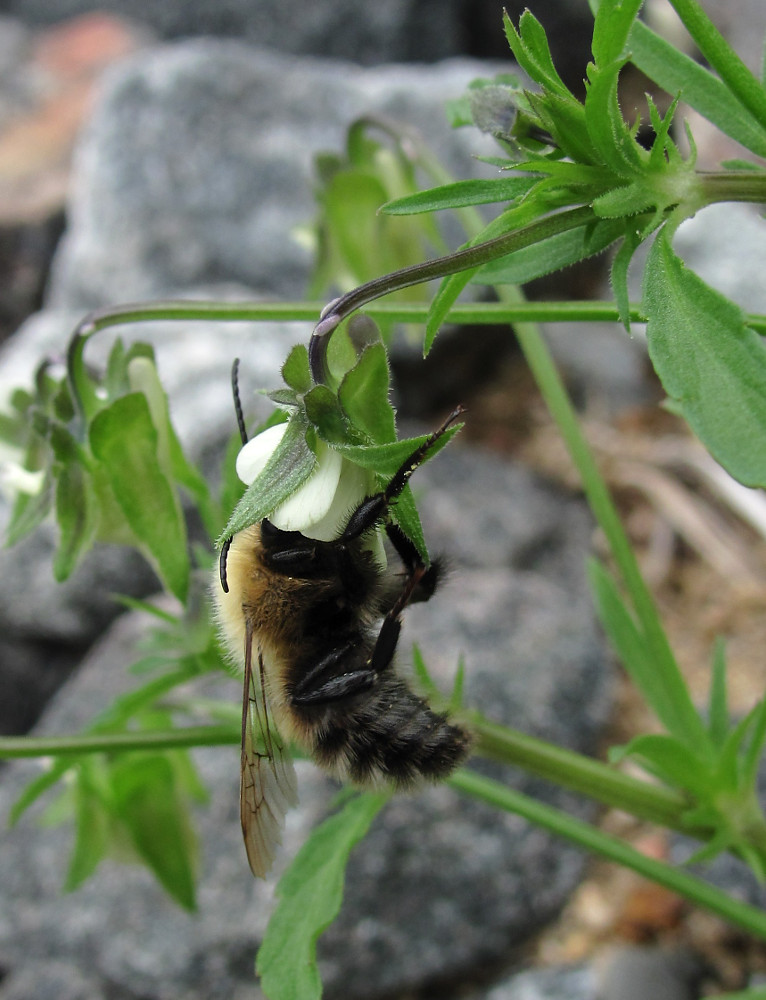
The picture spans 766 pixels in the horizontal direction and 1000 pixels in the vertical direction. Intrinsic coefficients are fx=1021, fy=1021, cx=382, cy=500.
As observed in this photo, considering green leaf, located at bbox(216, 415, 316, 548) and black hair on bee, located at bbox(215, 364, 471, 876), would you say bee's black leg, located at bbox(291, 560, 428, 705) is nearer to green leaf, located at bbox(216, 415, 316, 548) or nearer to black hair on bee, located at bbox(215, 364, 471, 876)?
black hair on bee, located at bbox(215, 364, 471, 876)

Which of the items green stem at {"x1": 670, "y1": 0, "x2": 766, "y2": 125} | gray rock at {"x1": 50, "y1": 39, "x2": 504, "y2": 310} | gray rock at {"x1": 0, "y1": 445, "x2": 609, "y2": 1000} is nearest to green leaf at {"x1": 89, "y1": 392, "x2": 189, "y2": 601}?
green stem at {"x1": 670, "y1": 0, "x2": 766, "y2": 125}

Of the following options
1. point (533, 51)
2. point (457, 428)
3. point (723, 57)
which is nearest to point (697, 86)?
point (723, 57)

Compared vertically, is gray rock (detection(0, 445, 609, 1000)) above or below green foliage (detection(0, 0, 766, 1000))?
below

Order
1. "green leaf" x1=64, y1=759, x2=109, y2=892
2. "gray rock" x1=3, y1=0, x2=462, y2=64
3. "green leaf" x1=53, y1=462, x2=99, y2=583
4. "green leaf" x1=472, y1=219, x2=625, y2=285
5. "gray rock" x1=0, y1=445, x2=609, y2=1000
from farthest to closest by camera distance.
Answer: "gray rock" x1=3, y1=0, x2=462, y2=64
"gray rock" x1=0, y1=445, x2=609, y2=1000
"green leaf" x1=64, y1=759, x2=109, y2=892
"green leaf" x1=53, y1=462, x2=99, y2=583
"green leaf" x1=472, y1=219, x2=625, y2=285

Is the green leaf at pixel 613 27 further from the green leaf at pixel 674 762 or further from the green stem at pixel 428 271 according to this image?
the green leaf at pixel 674 762

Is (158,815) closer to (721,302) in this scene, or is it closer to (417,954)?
(417,954)

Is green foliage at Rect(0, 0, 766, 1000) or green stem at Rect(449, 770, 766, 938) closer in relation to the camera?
green foliage at Rect(0, 0, 766, 1000)

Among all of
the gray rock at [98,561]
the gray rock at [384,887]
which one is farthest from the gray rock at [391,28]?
the gray rock at [384,887]
